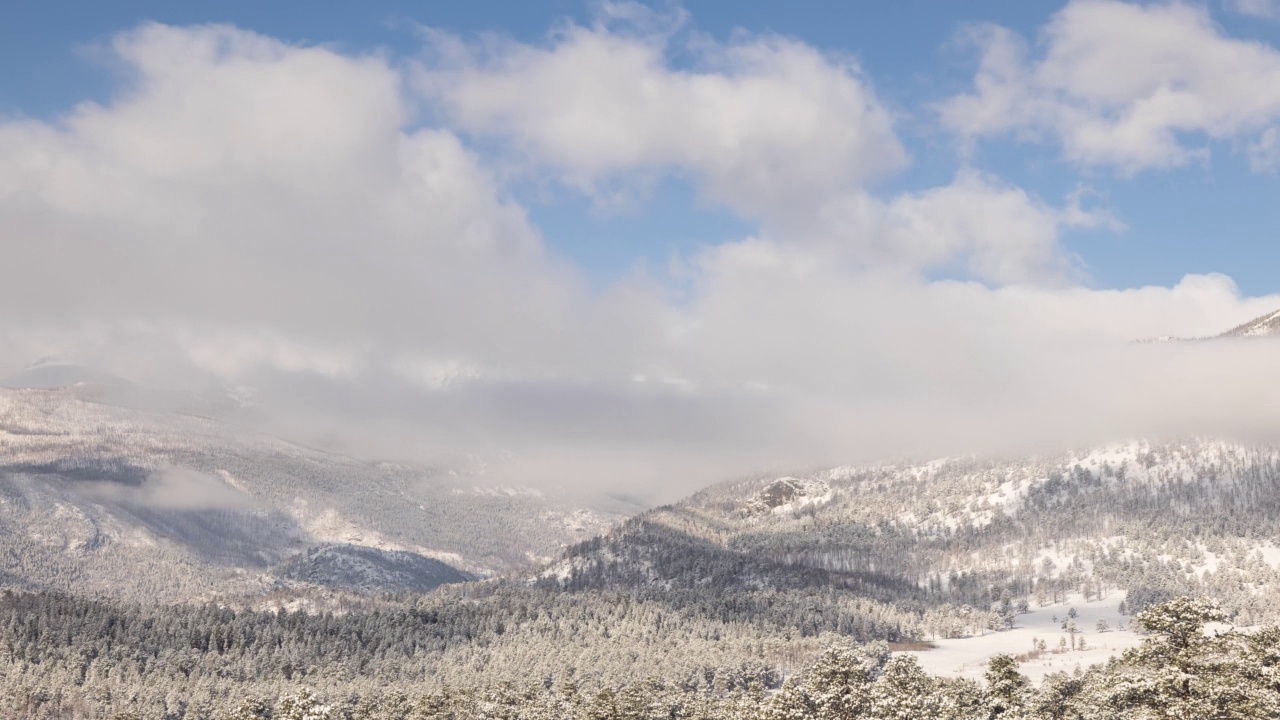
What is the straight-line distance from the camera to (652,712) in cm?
17038

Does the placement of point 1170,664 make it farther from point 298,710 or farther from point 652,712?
point 652,712

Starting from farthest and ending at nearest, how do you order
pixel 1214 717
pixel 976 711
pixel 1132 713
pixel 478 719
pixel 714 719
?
pixel 478 719 → pixel 714 719 → pixel 976 711 → pixel 1132 713 → pixel 1214 717

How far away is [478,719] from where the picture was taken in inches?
7367

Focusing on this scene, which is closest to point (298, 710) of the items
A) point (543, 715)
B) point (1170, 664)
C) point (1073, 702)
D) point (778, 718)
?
point (778, 718)

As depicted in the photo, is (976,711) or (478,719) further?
(478,719)

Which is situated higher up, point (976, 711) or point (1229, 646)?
point (1229, 646)

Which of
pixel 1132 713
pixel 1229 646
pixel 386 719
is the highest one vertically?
pixel 1229 646

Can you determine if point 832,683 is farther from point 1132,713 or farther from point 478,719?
point 478,719

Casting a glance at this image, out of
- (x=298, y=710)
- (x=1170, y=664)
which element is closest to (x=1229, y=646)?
(x=1170, y=664)

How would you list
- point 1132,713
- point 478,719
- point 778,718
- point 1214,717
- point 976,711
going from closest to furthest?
point 1214,717 → point 1132,713 → point 778,718 → point 976,711 → point 478,719

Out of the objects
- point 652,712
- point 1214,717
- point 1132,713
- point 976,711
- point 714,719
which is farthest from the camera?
point 652,712

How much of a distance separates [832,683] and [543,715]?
87837 mm

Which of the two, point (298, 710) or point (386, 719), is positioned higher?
point (298, 710)

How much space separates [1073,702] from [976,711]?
18.1m
